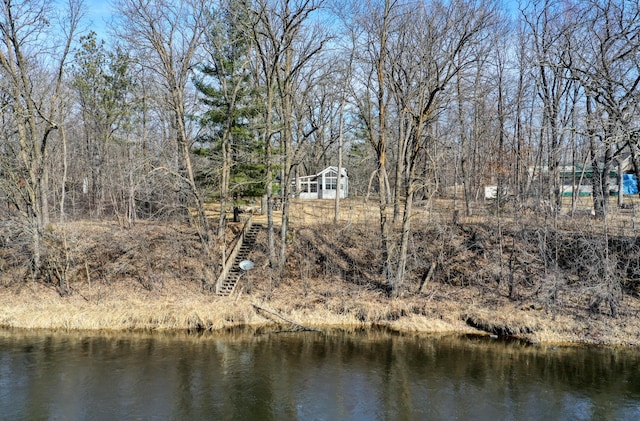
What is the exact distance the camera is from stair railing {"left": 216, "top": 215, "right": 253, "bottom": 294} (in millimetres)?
22005

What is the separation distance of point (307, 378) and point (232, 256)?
35.1 ft

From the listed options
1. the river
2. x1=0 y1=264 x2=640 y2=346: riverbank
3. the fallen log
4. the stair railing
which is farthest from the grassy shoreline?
the stair railing

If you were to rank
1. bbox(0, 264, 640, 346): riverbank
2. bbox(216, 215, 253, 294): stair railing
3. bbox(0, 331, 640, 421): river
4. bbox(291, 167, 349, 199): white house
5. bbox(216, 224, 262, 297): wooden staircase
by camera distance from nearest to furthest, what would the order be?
bbox(0, 331, 640, 421): river
bbox(0, 264, 640, 346): riverbank
bbox(216, 224, 262, 297): wooden staircase
bbox(216, 215, 253, 294): stair railing
bbox(291, 167, 349, 199): white house

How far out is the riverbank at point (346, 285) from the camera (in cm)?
1834

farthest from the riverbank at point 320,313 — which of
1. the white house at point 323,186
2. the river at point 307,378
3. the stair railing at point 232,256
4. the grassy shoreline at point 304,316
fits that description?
the white house at point 323,186

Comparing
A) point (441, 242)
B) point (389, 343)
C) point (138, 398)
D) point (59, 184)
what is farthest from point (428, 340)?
point (59, 184)

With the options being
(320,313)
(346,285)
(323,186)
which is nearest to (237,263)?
(346,285)

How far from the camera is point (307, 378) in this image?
14086 mm

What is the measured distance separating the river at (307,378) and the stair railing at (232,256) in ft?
13.5

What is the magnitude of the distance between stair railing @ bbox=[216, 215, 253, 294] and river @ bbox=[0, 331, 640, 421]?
13.5ft

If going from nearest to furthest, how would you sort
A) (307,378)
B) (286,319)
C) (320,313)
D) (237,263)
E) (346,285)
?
(307,378), (286,319), (320,313), (346,285), (237,263)

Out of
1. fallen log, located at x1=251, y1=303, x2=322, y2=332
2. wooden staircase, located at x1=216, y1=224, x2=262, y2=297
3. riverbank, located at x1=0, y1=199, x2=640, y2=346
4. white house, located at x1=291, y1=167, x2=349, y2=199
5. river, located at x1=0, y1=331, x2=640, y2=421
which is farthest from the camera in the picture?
white house, located at x1=291, y1=167, x2=349, y2=199

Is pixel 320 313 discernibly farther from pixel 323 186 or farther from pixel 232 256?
pixel 323 186

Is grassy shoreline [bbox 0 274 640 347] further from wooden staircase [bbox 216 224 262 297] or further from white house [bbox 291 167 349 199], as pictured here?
white house [bbox 291 167 349 199]
